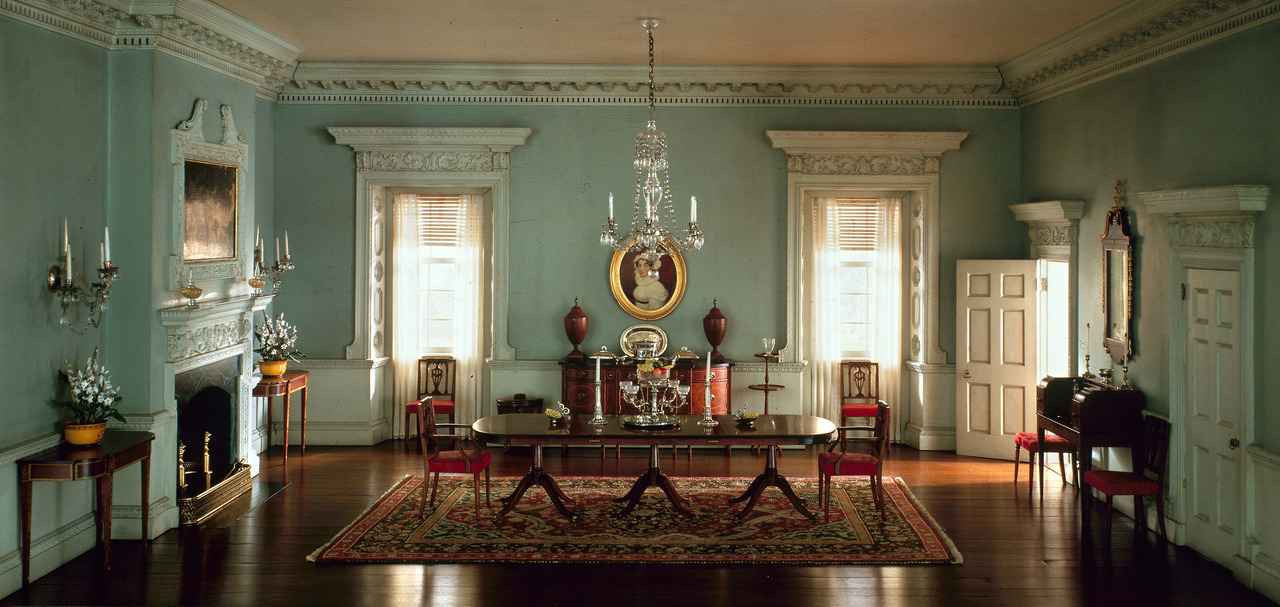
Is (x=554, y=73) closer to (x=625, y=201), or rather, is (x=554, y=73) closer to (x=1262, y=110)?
(x=625, y=201)

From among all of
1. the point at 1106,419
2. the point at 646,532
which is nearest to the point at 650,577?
the point at 646,532

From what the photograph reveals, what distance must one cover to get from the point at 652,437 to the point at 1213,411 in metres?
3.82

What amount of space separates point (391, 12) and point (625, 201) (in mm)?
3256

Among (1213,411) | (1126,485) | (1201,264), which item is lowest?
(1126,485)

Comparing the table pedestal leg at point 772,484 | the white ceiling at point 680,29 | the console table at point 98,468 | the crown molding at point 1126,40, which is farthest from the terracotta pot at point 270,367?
the crown molding at point 1126,40

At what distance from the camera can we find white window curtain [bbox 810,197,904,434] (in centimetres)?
1044

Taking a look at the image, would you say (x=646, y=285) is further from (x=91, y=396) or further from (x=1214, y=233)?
(x=91, y=396)

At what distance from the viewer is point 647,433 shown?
6.99m

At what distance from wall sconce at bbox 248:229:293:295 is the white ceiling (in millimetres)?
Answer: 1868

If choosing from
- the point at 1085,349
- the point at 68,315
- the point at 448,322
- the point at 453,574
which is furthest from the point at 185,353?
the point at 1085,349

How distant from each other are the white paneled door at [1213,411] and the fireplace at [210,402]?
7.17 metres

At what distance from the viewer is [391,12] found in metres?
7.57

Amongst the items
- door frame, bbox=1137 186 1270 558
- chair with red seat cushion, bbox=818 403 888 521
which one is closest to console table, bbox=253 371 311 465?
chair with red seat cushion, bbox=818 403 888 521

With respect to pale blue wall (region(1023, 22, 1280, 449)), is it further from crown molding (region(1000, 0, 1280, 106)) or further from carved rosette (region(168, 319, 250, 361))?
carved rosette (region(168, 319, 250, 361))
